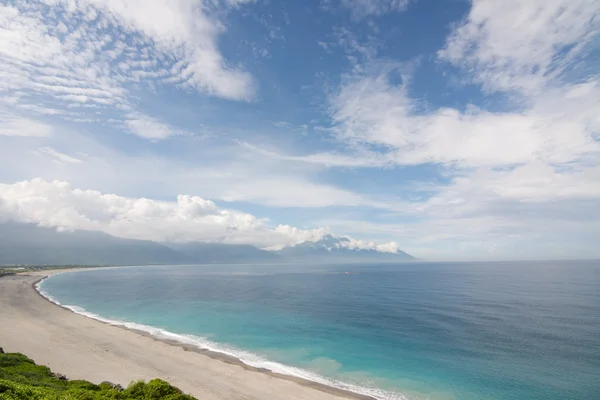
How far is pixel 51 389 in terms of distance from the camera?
20.0 metres

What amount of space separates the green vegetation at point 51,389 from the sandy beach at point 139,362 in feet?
19.0

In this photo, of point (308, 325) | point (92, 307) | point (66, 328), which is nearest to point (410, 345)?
point (308, 325)

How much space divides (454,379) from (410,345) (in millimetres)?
13011

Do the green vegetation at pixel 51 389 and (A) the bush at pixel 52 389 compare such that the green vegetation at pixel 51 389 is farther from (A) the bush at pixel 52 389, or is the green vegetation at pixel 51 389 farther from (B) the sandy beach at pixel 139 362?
(B) the sandy beach at pixel 139 362

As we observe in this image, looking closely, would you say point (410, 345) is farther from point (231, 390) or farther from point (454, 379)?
point (231, 390)

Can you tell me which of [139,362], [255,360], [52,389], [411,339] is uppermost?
[52,389]

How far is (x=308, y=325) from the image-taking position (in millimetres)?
61344

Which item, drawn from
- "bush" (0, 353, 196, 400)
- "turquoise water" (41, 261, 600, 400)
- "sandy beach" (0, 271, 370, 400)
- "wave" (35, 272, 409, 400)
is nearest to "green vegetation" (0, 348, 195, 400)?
"bush" (0, 353, 196, 400)

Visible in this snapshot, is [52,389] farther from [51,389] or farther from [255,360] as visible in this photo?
[255,360]

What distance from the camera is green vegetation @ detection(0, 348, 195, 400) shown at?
1567 cm

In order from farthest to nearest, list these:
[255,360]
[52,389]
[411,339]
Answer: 1. [411,339]
2. [255,360]
3. [52,389]

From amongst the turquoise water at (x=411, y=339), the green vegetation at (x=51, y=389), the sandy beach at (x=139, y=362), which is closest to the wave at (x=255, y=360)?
the turquoise water at (x=411, y=339)

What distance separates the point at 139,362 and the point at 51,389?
20.2 m

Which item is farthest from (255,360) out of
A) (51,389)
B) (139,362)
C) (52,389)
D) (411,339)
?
(411,339)
